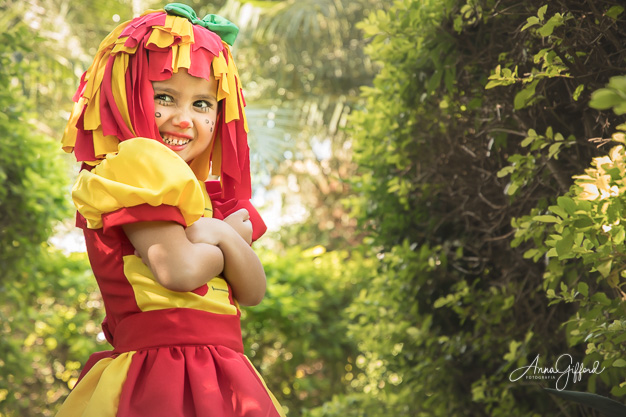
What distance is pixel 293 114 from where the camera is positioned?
8.49 m

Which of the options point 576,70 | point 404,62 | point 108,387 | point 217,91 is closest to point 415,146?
point 404,62

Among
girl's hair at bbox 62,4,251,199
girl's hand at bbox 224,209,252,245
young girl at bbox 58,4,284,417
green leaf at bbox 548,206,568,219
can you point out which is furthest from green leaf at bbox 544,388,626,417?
girl's hair at bbox 62,4,251,199

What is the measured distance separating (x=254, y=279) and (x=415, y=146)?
4.15ft

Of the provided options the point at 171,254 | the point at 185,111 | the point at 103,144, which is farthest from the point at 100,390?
the point at 185,111

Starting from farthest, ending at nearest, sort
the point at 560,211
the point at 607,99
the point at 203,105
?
the point at 203,105, the point at 560,211, the point at 607,99

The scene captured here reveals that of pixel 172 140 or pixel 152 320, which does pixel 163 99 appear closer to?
pixel 172 140

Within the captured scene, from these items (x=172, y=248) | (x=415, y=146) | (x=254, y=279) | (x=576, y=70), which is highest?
(x=576, y=70)

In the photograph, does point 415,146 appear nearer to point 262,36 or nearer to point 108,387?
point 108,387

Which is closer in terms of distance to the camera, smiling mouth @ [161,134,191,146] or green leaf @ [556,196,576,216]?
green leaf @ [556,196,576,216]
